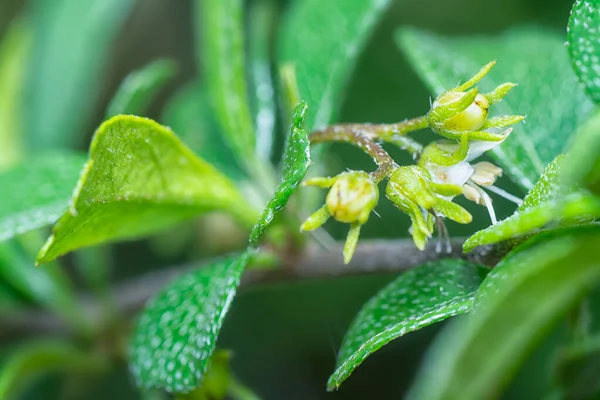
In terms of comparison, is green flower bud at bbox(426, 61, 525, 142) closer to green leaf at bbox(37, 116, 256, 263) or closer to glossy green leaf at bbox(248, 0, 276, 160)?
green leaf at bbox(37, 116, 256, 263)

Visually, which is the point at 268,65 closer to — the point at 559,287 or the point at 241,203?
the point at 241,203

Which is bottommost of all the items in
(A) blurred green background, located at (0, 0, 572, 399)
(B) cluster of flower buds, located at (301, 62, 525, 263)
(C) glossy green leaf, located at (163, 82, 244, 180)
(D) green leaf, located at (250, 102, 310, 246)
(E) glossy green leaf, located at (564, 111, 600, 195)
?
(A) blurred green background, located at (0, 0, 572, 399)

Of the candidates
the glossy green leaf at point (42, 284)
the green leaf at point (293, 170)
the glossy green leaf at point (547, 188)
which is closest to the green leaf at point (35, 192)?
the green leaf at point (293, 170)

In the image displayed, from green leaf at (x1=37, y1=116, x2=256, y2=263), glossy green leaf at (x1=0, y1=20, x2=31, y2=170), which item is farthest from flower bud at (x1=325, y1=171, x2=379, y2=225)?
glossy green leaf at (x1=0, y1=20, x2=31, y2=170)

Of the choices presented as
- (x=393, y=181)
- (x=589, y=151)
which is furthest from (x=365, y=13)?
(x=589, y=151)

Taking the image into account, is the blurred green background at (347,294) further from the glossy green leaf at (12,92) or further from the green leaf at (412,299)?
the green leaf at (412,299)
